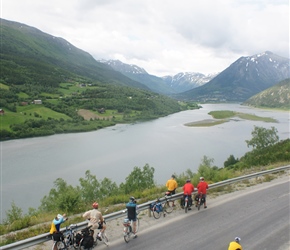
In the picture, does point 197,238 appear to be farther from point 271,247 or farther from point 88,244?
point 88,244

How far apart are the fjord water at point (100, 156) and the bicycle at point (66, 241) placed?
104 feet

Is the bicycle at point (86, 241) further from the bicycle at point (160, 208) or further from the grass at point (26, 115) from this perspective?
the grass at point (26, 115)

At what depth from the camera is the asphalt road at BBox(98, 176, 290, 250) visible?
12.4m

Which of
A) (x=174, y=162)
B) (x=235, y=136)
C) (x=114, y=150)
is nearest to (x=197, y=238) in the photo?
(x=174, y=162)

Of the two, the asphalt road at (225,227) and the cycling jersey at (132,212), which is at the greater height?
the cycling jersey at (132,212)

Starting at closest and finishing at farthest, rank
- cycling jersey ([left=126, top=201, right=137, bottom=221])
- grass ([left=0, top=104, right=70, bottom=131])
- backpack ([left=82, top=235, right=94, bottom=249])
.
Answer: backpack ([left=82, top=235, right=94, bottom=249]) → cycling jersey ([left=126, top=201, right=137, bottom=221]) → grass ([left=0, top=104, right=70, bottom=131])

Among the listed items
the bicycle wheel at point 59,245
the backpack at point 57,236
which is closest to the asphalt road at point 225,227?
the bicycle wheel at point 59,245

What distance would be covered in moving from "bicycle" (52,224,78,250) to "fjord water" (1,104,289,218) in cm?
3156

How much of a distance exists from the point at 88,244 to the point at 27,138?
96.6 meters

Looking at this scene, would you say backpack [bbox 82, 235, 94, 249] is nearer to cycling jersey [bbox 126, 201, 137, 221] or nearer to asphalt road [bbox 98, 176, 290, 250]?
asphalt road [bbox 98, 176, 290, 250]

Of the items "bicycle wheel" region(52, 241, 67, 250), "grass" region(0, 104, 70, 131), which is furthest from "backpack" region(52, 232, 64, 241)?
"grass" region(0, 104, 70, 131)

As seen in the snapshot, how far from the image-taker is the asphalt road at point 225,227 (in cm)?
1241

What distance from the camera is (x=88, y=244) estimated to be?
11523mm

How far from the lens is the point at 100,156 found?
70.8 meters
